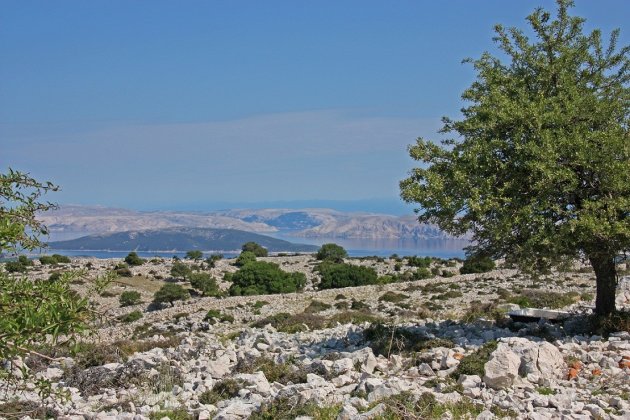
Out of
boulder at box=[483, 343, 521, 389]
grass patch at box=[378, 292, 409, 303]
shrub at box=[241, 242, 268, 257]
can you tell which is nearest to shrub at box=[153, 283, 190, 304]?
grass patch at box=[378, 292, 409, 303]

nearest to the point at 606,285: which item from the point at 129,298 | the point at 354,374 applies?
the point at 354,374

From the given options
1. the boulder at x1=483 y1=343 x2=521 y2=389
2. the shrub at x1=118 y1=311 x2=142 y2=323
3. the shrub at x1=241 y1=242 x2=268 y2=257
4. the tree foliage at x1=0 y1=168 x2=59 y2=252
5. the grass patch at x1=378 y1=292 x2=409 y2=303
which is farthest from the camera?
the shrub at x1=241 y1=242 x2=268 y2=257

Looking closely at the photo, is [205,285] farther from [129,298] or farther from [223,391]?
[223,391]

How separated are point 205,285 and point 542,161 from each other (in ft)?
142

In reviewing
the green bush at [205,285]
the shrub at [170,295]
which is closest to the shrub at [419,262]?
the green bush at [205,285]

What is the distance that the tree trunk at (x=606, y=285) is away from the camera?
17266 mm

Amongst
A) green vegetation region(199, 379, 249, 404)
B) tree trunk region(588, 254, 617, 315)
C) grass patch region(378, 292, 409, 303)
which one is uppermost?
tree trunk region(588, 254, 617, 315)

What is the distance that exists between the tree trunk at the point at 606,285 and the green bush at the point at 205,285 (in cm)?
4020

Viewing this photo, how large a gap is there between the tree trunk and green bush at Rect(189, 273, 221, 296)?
4020cm

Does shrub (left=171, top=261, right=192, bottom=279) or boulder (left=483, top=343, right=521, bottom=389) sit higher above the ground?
boulder (left=483, top=343, right=521, bottom=389)

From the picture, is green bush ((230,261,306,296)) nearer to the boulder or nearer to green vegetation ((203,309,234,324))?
green vegetation ((203,309,234,324))

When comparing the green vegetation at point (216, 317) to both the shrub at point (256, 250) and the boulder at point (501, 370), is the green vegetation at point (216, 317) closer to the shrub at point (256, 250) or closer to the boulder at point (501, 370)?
the boulder at point (501, 370)

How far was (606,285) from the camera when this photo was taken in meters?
17.4

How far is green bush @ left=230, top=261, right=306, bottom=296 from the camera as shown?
52.0 m
